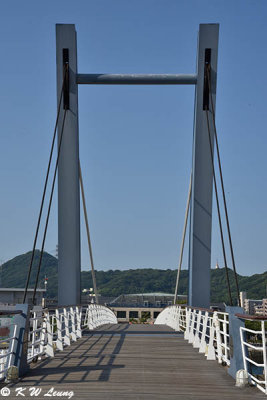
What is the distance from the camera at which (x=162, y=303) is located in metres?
134


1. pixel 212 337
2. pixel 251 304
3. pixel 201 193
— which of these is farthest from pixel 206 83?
pixel 251 304

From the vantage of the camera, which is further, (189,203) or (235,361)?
(189,203)

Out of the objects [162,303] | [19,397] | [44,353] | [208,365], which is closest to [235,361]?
[208,365]

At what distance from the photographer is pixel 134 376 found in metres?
8.13

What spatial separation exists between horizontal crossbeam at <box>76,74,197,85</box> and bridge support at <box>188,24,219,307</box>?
0.48 meters

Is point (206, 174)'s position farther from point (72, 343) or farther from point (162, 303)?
point (162, 303)

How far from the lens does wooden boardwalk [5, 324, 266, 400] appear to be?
22.3 ft

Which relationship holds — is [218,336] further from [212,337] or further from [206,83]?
[206,83]

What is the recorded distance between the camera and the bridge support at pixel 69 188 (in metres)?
16.3

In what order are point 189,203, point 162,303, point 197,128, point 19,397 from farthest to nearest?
point 162,303 < point 189,203 < point 197,128 < point 19,397

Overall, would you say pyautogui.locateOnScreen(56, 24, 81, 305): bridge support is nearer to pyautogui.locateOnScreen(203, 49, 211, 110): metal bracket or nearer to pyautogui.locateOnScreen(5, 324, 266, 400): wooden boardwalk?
pyautogui.locateOnScreen(203, 49, 211, 110): metal bracket

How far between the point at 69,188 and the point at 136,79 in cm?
386

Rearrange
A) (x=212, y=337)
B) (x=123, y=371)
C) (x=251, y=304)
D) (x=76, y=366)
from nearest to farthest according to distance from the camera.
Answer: (x=123, y=371) → (x=76, y=366) → (x=212, y=337) → (x=251, y=304)

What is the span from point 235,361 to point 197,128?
30.9 ft
